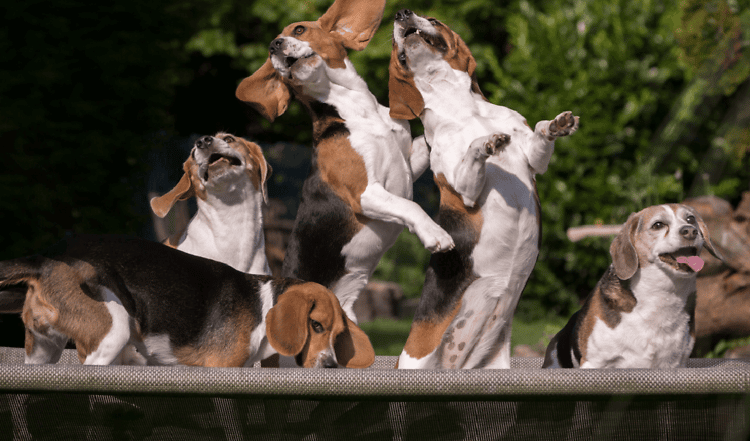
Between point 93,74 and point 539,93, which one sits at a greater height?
point 93,74

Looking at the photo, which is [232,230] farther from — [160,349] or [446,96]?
[446,96]

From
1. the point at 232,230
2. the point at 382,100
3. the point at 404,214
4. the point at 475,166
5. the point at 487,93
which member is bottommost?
the point at 382,100

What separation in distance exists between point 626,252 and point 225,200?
4.90 ft

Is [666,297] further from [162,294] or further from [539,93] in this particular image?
[539,93]

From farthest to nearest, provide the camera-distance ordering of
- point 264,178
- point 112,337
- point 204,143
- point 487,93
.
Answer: point 487,93
point 264,178
point 204,143
point 112,337

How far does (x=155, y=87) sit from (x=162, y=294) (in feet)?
12.5

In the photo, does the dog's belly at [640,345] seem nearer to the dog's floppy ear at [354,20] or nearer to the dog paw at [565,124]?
the dog paw at [565,124]

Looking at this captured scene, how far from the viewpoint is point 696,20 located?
194 cm

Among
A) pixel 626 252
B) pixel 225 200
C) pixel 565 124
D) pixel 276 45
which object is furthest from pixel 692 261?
pixel 225 200

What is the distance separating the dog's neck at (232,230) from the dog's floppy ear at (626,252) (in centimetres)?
134

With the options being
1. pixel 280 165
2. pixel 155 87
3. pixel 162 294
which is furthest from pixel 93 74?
pixel 162 294

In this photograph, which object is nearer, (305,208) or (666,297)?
(666,297)

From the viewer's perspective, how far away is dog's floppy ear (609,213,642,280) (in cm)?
204

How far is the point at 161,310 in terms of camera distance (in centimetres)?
195
